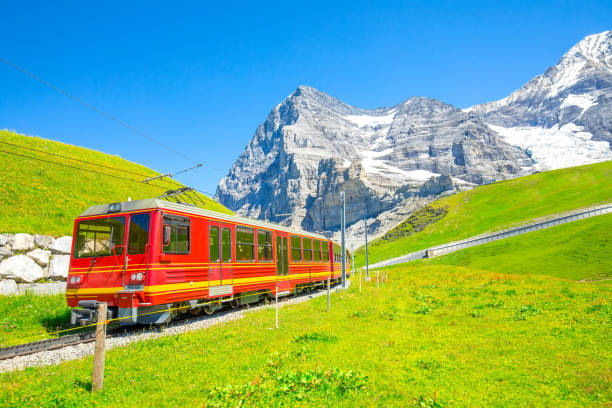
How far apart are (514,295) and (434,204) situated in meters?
133

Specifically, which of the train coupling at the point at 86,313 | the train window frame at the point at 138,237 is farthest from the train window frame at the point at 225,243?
the train coupling at the point at 86,313

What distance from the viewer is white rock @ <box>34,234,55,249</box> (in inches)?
719

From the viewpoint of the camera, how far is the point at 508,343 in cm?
953

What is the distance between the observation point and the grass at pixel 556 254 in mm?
37719

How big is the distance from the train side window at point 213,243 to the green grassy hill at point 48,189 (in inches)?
402

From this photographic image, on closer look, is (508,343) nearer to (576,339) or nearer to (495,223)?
(576,339)

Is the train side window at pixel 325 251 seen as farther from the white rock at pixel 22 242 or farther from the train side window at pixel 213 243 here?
the white rock at pixel 22 242

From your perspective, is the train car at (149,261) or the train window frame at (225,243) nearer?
the train car at (149,261)

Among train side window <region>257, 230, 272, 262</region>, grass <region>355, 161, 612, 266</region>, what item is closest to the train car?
train side window <region>257, 230, 272, 262</region>

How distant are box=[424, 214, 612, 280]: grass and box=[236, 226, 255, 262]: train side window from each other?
33.9 metres

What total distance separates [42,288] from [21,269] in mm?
1317

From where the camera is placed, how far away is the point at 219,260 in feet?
52.2

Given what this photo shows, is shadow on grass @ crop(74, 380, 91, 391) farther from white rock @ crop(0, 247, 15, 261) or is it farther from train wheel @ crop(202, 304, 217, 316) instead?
white rock @ crop(0, 247, 15, 261)

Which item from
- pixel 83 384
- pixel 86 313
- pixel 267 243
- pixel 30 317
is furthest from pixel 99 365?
pixel 267 243
